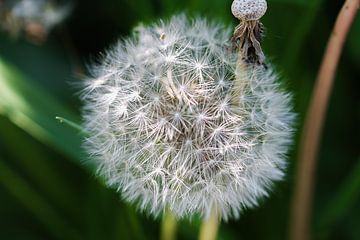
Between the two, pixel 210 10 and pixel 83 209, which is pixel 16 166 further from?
pixel 210 10

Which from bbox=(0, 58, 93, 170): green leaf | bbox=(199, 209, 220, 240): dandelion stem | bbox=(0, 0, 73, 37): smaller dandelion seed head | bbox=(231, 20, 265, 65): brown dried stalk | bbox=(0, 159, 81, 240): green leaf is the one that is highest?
bbox=(0, 0, 73, 37): smaller dandelion seed head

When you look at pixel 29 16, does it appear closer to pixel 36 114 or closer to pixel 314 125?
pixel 36 114

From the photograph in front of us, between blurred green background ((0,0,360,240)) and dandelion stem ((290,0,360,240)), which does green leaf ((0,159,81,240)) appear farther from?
dandelion stem ((290,0,360,240))

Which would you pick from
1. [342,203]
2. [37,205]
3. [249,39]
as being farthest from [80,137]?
[342,203]

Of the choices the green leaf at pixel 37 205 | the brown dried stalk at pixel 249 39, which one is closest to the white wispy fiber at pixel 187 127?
the brown dried stalk at pixel 249 39

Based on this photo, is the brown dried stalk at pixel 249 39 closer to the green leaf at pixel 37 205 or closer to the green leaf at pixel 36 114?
the green leaf at pixel 36 114

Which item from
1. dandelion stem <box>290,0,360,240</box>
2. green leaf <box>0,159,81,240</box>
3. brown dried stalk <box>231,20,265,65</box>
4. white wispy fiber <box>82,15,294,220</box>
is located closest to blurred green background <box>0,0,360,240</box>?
green leaf <box>0,159,81,240</box>
